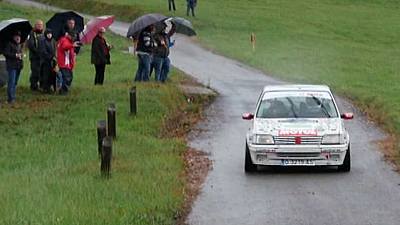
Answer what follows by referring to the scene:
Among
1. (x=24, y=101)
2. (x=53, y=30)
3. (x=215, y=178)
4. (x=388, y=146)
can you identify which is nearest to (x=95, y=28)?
(x=53, y=30)

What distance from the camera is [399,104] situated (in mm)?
25969

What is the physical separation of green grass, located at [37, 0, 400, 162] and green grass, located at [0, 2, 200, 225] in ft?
20.3

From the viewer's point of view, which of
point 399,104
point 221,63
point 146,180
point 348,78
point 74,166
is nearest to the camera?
point 146,180

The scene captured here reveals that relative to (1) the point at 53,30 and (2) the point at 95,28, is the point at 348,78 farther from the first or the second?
(1) the point at 53,30

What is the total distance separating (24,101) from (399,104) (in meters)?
10.5

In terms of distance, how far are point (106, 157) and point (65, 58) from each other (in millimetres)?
10677

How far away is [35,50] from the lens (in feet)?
78.5

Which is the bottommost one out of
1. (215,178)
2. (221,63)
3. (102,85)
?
(221,63)

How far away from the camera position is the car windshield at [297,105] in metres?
17.3

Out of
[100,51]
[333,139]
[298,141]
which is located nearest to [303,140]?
[298,141]

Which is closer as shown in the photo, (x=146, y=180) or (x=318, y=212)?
(x=318, y=212)

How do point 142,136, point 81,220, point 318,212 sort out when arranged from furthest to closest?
point 142,136
point 318,212
point 81,220

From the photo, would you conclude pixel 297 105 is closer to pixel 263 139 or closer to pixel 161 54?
pixel 263 139

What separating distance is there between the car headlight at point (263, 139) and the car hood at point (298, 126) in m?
0.08
